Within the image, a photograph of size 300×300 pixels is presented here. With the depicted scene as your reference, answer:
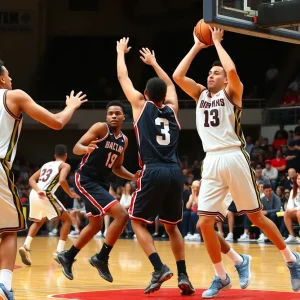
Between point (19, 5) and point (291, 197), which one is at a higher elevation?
point (19, 5)

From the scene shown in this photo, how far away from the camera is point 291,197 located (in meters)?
15.3

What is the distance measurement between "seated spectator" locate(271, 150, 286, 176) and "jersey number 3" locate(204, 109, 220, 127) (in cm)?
1193

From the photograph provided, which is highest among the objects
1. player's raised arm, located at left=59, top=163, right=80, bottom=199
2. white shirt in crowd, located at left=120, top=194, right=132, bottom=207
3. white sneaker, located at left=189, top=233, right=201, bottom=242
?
player's raised arm, located at left=59, top=163, right=80, bottom=199

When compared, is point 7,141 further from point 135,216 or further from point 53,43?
point 53,43

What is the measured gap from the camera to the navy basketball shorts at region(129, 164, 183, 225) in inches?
A: 287

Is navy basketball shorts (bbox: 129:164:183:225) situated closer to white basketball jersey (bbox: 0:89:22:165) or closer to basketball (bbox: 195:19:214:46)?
basketball (bbox: 195:19:214:46)

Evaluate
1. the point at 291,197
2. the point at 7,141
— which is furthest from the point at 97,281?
the point at 291,197

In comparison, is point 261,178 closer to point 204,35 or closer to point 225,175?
point 204,35

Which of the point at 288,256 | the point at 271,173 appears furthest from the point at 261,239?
the point at 288,256

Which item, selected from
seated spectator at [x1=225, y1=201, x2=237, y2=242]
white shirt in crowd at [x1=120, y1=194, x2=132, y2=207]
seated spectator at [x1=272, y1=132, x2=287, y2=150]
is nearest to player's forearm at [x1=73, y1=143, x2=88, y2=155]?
seated spectator at [x1=225, y1=201, x2=237, y2=242]

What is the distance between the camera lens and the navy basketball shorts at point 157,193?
23.9 ft

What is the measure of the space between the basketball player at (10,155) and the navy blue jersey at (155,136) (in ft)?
4.98

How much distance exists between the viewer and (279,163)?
19.0 m

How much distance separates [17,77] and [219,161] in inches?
849
